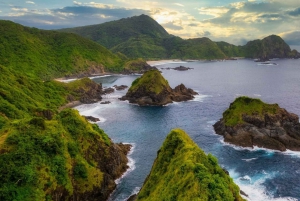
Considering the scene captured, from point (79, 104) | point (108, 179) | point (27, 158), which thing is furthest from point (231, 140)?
point (79, 104)

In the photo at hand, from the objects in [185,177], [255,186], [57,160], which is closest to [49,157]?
[57,160]

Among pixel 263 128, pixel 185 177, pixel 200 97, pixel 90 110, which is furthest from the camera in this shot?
pixel 200 97

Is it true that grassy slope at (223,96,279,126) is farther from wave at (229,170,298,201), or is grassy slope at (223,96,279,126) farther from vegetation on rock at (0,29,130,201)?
vegetation on rock at (0,29,130,201)

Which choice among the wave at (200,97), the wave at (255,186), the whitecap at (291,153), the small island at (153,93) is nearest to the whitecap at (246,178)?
the wave at (255,186)

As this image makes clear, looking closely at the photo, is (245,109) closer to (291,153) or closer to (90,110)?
(291,153)

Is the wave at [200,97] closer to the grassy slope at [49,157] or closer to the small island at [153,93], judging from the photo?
the small island at [153,93]
